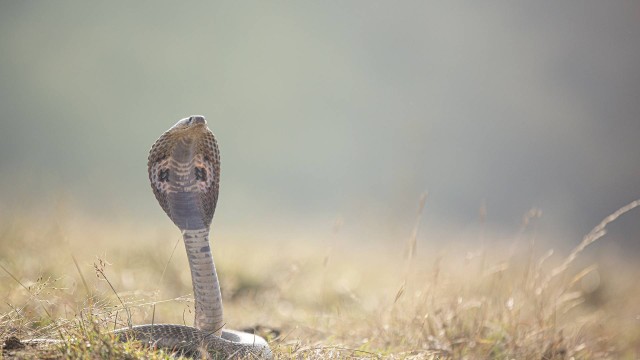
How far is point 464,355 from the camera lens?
5316 millimetres

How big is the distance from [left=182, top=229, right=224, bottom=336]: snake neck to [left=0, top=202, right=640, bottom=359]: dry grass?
0.71 feet

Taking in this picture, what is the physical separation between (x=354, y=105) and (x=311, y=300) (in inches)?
4691

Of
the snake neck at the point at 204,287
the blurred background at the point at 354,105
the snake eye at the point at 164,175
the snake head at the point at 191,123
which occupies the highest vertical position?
the blurred background at the point at 354,105

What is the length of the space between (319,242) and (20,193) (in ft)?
17.3

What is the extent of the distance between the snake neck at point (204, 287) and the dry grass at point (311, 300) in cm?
22

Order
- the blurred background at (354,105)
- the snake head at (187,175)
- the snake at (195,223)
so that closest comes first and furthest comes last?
1. the snake at (195,223)
2. the snake head at (187,175)
3. the blurred background at (354,105)

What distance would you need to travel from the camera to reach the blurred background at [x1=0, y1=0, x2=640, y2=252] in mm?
56469

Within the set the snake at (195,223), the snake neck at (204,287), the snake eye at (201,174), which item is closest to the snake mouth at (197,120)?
the snake at (195,223)

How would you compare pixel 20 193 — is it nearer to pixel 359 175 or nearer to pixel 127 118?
pixel 359 175

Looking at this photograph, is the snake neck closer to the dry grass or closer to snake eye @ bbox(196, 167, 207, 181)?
the dry grass

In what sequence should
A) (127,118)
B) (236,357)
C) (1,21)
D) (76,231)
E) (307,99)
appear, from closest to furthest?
(236,357)
(76,231)
(127,118)
(1,21)
(307,99)

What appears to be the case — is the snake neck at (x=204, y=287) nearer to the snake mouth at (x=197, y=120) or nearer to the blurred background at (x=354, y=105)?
the snake mouth at (x=197, y=120)

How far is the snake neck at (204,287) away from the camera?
4.27 metres

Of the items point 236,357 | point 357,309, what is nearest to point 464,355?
point 236,357
